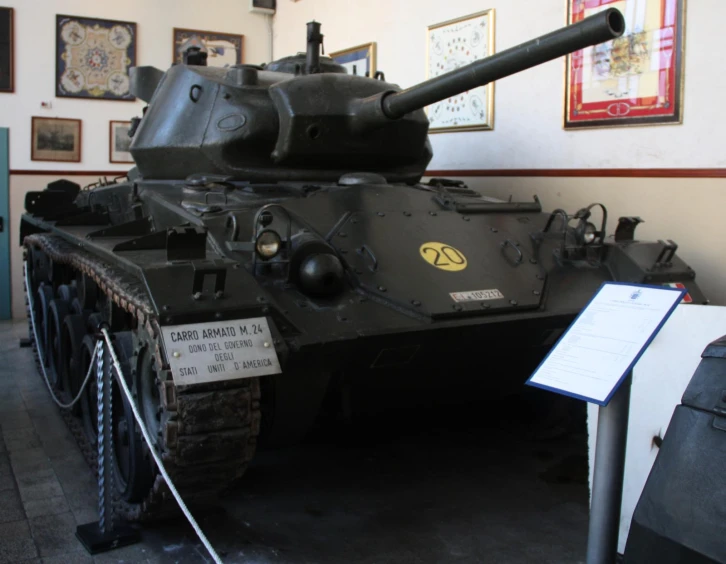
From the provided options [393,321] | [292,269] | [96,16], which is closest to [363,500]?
[393,321]

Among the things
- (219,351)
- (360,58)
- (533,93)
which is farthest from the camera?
(360,58)

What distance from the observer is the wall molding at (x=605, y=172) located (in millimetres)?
5270

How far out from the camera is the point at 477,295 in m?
3.67

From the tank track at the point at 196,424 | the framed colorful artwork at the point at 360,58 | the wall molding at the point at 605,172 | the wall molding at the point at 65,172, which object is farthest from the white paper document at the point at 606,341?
the wall molding at the point at 65,172

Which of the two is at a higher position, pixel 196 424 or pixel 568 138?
pixel 568 138

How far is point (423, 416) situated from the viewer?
5.38m

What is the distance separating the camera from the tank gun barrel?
326cm

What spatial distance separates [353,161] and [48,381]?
8.78 ft

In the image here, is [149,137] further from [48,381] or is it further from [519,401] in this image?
[519,401]

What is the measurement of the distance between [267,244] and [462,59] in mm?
4346

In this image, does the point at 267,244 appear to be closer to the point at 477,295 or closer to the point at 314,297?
the point at 314,297

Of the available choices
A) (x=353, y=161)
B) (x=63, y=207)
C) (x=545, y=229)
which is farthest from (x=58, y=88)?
(x=545, y=229)

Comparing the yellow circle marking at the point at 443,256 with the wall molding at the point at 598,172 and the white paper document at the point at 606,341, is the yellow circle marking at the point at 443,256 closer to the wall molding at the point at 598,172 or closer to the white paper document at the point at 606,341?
the white paper document at the point at 606,341

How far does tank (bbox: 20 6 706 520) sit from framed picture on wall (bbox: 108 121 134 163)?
4.14 m
